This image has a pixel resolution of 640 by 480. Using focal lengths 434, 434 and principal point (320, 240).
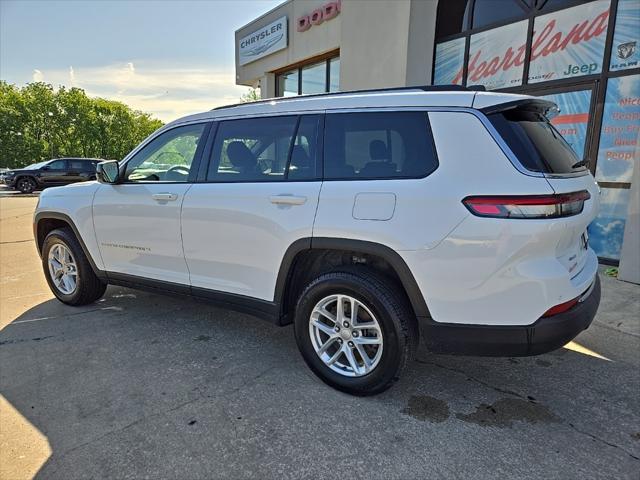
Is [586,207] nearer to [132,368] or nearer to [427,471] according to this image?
[427,471]

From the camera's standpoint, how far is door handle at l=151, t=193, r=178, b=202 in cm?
347

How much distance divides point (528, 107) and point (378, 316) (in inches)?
60.9

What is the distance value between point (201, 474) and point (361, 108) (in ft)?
7.46

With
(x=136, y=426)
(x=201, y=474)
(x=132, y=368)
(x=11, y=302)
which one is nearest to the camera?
(x=201, y=474)

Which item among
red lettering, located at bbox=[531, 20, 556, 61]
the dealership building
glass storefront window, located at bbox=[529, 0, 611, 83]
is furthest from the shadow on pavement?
red lettering, located at bbox=[531, 20, 556, 61]

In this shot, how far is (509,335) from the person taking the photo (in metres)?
2.33

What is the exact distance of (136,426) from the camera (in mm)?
2492

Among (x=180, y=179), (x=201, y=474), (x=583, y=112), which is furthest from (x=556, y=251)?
(x=583, y=112)

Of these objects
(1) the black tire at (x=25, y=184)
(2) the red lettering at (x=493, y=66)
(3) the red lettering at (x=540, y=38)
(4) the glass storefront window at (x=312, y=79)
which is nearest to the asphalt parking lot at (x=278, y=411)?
(3) the red lettering at (x=540, y=38)

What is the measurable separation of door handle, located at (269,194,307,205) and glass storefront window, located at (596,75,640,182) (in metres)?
5.10

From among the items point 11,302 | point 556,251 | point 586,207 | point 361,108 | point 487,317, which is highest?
point 361,108

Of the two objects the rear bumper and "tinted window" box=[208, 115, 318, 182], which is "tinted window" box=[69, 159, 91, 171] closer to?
"tinted window" box=[208, 115, 318, 182]

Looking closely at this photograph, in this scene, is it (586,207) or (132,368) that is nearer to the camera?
(586,207)

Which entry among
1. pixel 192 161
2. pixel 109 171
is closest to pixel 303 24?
pixel 109 171
